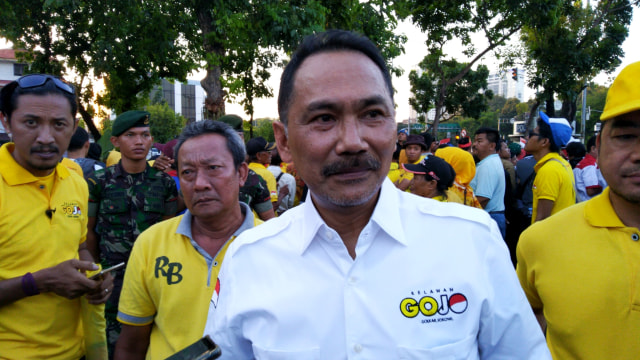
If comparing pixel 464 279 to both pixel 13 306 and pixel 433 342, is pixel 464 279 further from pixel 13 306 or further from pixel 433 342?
pixel 13 306

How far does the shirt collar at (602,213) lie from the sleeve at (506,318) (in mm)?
722

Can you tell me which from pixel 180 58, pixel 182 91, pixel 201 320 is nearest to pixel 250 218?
pixel 201 320

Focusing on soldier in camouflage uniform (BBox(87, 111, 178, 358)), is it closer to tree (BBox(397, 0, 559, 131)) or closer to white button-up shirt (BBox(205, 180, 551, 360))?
white button-up shirt (BBox(205, 180, 551, 360))

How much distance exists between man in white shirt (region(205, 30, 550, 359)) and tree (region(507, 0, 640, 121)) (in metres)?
15.2

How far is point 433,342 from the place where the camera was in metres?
1.23

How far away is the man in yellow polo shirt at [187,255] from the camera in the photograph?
203cm

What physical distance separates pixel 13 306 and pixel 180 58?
12.7 m

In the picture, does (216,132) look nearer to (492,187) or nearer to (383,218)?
(383,218)

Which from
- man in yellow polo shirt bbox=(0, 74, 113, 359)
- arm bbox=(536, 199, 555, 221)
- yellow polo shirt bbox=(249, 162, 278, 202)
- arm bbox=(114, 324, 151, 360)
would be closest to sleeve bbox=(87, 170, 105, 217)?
man in yellow polo shirt bbox=(0, 74, 113, 359)

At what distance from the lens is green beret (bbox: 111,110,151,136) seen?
366 cm

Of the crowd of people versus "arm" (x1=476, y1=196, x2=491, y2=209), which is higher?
the crowd of people

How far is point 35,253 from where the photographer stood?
2.26 meters

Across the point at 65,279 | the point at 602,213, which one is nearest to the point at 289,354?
the point at 602,213

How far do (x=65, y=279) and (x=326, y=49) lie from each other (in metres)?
1.86
